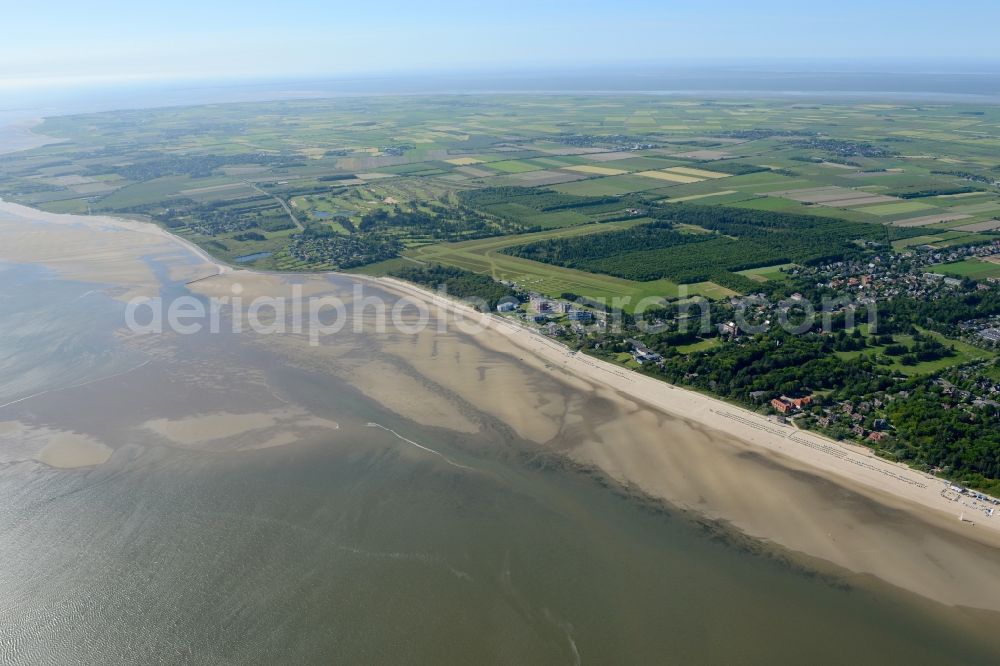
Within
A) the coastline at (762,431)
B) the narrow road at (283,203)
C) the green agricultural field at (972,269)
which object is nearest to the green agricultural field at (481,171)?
the narrow road at (283,203)

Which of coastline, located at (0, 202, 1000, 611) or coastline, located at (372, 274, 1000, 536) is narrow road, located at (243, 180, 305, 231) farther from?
coastline, located at (0, 202, 1000, 611)

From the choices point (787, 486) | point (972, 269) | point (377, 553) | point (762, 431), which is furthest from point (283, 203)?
point (787, 486)

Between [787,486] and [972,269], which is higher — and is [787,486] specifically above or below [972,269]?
below

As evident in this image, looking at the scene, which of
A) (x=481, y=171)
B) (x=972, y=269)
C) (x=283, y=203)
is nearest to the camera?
(x=972, y=269)

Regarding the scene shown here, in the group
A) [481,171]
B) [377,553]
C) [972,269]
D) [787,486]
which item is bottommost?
[377,553]

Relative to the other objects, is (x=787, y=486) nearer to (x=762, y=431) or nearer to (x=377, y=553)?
(x=762, y=431)

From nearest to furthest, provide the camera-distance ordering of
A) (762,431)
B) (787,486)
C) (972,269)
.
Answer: (787,486) < (762,431) < (972,269)

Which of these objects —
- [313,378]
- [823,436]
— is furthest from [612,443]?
[313,378]
